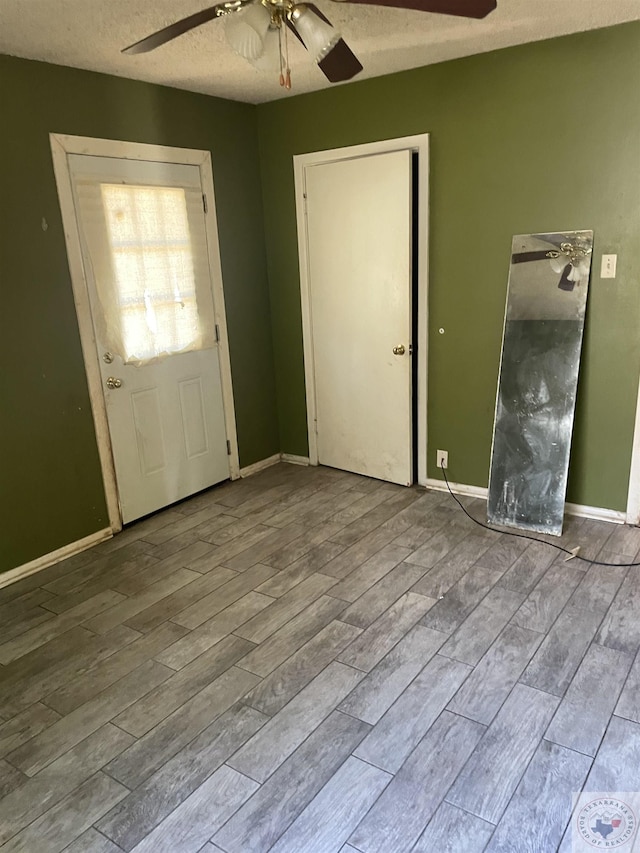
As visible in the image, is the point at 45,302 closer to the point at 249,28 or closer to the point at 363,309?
the point at 249,28

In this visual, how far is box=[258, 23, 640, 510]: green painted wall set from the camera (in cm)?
298

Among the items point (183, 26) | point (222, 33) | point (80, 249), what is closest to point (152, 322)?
point (80, 249)

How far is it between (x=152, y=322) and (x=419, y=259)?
160 centimetres

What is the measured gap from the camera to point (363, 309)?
3914 mm

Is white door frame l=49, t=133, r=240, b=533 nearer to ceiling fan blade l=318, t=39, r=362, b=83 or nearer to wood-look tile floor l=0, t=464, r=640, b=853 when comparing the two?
wood-look tile floor l=0, t=464, r=640, b=853

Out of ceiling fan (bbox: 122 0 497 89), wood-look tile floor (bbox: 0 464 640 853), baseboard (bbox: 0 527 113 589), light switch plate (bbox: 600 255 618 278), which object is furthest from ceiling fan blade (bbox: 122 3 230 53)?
baseboard (bbox: 0 527 113 589)

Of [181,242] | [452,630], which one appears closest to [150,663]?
[452,630]

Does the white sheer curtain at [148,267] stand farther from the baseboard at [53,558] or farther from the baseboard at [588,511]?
the baseboard at [588,511]

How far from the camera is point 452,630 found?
8.16ft

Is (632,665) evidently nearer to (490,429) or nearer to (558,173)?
(490,429)

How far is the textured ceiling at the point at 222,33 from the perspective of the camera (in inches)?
94.9

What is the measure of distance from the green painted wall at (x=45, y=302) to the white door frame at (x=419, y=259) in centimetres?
73

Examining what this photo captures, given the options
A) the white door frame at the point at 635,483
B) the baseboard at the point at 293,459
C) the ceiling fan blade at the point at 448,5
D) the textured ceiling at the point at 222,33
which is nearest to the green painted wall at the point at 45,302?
the textured ceiling at the point at 222,33

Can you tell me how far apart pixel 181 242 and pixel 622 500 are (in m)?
2.88
